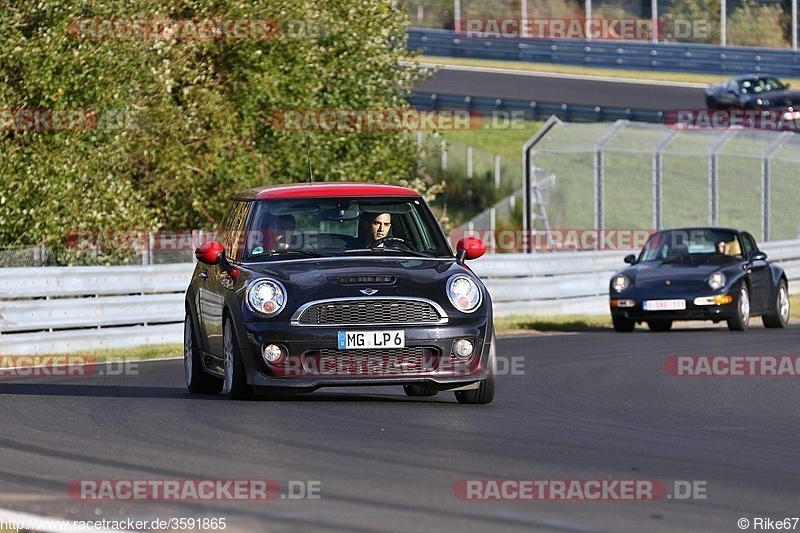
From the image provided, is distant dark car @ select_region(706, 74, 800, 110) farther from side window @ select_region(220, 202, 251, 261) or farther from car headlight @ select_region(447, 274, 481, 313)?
car headlight @ select_region(447, 274, 481, 313)

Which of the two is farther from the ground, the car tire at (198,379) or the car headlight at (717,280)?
the car tire at (198,379)

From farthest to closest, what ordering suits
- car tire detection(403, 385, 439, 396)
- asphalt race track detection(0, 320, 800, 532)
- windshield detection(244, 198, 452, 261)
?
car tire detection(403, 385, 439, 396) → windshield detection(244, 198, 452, 261) → asphalt race track detection(0, 320, 800, 532)

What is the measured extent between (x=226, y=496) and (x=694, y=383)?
7.21m

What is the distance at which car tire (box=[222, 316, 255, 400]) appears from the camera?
36.3 ft

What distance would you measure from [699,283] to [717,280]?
238mm

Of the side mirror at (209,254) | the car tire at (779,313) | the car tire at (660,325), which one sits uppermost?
the side mirror at (209,254)

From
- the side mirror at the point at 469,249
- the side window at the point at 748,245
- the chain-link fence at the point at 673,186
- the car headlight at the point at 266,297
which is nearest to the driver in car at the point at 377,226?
the side mirror at the point at 469,249

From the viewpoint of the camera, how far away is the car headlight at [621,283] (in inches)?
818

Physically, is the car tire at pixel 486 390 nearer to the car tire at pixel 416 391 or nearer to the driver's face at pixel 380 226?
the car tire at pixel 416 391

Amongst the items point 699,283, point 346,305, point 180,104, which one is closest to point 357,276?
point 346,305

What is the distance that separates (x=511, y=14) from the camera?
6116 cm

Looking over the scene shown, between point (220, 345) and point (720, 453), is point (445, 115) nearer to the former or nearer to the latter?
point (220, 345)

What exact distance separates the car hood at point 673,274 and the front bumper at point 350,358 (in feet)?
32.8

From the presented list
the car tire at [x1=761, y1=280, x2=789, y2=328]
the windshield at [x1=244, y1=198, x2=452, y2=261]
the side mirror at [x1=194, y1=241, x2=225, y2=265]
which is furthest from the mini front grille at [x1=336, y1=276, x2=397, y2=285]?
the car tire at [x1=761, y1=280, x2=789, y2=328]
